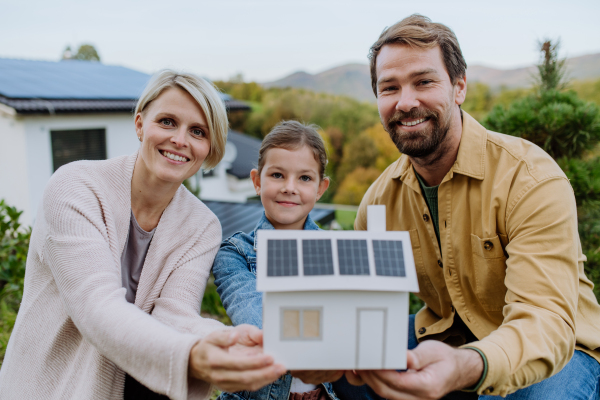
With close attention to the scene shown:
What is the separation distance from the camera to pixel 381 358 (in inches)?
69.9

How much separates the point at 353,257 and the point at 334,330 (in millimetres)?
306

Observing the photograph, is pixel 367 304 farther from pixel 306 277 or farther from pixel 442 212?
pixel 442 212

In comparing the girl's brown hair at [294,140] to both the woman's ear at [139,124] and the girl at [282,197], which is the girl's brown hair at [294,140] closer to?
the girl at [282,197]

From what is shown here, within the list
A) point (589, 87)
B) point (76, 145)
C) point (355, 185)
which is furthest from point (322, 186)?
point (589, 87)

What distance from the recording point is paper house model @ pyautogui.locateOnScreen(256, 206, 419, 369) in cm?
167

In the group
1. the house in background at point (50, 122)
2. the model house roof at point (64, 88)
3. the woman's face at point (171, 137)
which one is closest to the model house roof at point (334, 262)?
the woman's face at point (171, 137)

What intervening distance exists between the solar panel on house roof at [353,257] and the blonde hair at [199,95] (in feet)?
4.51

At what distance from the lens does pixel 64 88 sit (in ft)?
42.3

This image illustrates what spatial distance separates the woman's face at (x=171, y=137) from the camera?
264cm

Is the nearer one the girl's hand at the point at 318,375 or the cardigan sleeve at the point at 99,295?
the cardigan sleeve at the point at 99,295

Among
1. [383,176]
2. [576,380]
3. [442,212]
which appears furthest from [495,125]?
[576,380]

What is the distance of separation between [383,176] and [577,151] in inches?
84.1

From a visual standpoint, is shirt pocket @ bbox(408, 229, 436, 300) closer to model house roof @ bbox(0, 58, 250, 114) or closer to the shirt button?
the shirt button

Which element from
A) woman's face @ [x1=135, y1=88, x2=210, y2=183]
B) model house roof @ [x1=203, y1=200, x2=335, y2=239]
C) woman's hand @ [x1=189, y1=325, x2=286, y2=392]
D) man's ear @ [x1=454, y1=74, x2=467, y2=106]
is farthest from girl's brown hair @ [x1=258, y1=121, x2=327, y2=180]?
model house roof @ [x1=203, y1=200, x2=335, y2=239]
